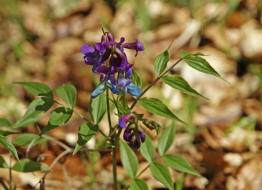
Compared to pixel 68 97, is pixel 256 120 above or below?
below

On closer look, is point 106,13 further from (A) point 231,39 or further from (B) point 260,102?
(B) point 260,102

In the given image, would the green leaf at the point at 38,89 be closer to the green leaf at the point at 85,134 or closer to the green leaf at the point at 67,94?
the green leaf at the point at 67,94

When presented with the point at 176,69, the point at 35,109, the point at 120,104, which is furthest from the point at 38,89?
the point at 176,69

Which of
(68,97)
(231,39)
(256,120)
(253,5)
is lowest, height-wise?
(256,120)

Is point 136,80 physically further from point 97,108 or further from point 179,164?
point 179,164

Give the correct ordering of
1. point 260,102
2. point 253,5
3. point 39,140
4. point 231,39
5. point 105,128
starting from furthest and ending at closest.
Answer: point 253,5
point 231,39
point 260,102
point 105,128
point 39,140

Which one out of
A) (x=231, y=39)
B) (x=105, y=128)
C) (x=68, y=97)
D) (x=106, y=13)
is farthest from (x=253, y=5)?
(x=68, y=97)

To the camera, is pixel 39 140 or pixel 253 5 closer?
pixel 39 140

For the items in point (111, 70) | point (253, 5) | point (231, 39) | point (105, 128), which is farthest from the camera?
point (253, 5)
